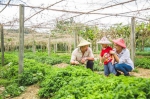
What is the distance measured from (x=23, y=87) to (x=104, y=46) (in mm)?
3285

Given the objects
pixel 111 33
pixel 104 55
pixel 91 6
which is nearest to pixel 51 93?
pixel 104 55

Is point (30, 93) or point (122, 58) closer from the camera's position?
point (122, 58)

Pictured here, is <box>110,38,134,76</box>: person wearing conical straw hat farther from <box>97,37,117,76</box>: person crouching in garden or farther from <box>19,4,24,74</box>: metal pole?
<box>19,4,24,74</box>: metal pole

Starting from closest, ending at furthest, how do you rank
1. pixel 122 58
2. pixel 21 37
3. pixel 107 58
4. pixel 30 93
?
pixel 122 58, pixel 107 58, pixel 30 93, pixel 21 37

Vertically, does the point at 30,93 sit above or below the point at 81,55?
below

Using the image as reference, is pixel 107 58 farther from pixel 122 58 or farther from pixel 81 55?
pixel 81 55

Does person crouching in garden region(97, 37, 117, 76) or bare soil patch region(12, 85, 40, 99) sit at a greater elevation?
person crouching in garden region(97, 37, 117, 76)

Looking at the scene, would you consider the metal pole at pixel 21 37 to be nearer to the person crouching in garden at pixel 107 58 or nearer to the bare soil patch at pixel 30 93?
the bare soil patch at pixel 30 93

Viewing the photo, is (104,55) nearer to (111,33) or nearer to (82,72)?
(82,72)

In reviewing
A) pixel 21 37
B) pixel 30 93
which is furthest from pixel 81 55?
pixel 21 37

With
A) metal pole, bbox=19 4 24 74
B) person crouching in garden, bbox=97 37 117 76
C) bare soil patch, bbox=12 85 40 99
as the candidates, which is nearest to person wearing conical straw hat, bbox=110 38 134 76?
person crouching in garden, bbox=97 37 117 76

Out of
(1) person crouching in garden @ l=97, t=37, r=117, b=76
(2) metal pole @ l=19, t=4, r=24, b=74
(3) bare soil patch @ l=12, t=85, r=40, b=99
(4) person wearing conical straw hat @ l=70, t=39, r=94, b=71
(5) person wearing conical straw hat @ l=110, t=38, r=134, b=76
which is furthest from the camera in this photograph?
(2) metal pole @ l=19, t=4, r=24, b=74

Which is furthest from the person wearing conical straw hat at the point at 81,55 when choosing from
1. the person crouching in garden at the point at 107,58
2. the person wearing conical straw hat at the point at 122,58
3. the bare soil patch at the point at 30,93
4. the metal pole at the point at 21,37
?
the metal pole at the point at 21,37

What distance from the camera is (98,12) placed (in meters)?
11.3
